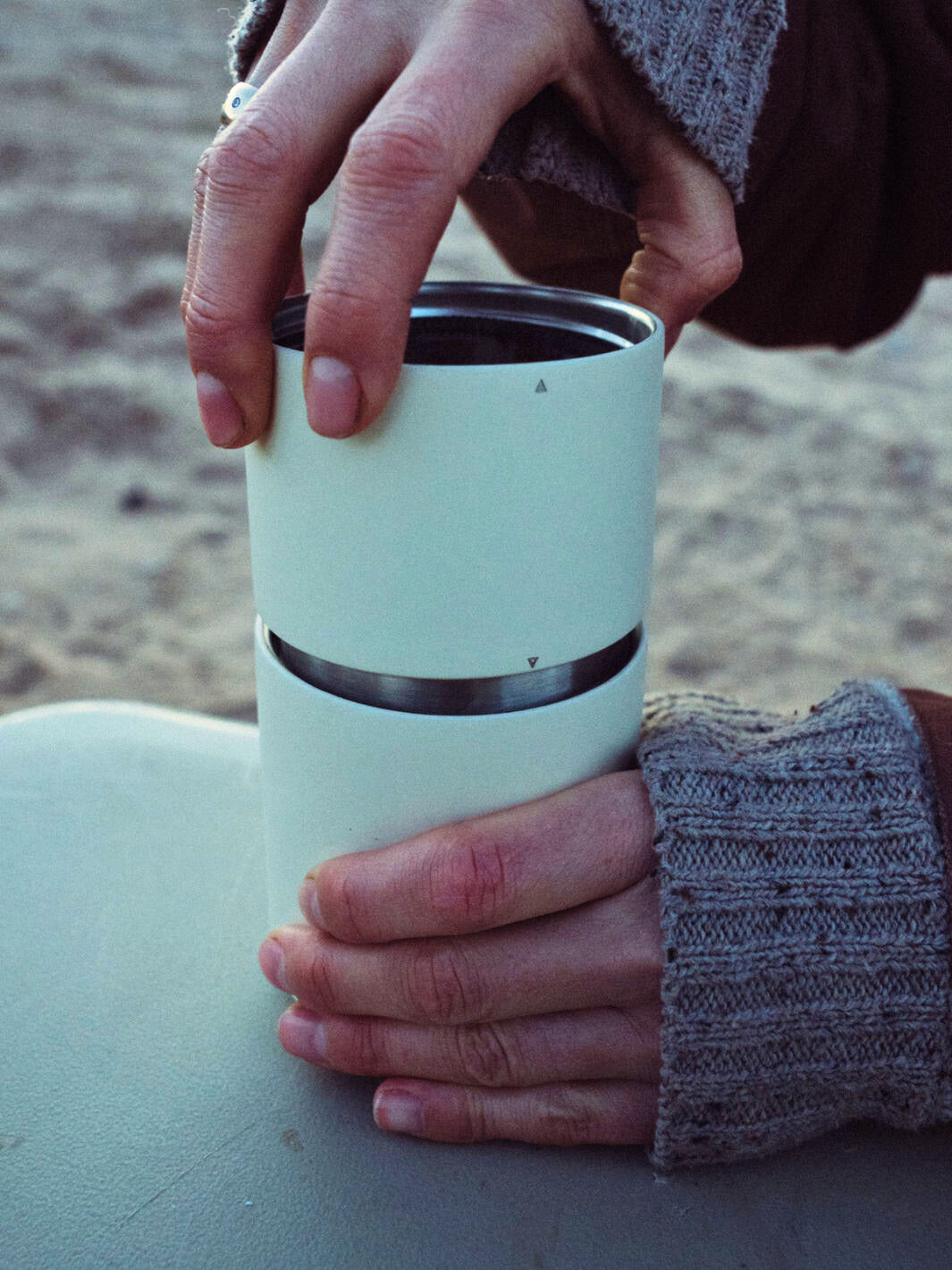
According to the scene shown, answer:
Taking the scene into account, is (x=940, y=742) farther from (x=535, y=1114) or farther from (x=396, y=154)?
(x=396, y=154)

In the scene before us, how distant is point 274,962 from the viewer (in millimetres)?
600

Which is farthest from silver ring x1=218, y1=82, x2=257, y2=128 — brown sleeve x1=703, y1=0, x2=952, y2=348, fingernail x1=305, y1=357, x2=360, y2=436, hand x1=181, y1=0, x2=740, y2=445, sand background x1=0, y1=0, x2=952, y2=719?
sand background x1=0, y1=0, x2=952, y2=719

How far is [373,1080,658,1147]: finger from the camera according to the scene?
0.56 metres

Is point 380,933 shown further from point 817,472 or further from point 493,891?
point 817,472

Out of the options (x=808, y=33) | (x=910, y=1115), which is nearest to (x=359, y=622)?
(x=910, y=1115)

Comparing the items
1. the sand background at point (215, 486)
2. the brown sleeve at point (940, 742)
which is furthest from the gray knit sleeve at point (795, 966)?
the sand background at point (215, 486)

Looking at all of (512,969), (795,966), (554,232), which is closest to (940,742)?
(795,966)

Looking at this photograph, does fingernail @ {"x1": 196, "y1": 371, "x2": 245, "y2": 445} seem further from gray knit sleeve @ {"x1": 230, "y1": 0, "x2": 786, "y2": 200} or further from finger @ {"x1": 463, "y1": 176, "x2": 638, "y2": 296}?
finger @ {"x1": 463, "y1": 176, "x2": 638, "y2": 296}

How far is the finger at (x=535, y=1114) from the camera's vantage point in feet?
1.83

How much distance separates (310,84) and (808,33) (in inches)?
18.3

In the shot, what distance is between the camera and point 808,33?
0.79m

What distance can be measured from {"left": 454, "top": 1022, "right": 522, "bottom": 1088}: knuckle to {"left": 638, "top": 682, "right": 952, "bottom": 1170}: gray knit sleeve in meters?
0.08

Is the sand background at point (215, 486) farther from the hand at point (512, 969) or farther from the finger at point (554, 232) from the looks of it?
the hand at point (512, 969)

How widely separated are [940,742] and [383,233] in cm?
37
